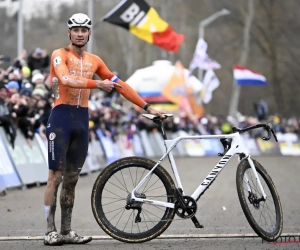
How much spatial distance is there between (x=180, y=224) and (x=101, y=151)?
44.0 feet

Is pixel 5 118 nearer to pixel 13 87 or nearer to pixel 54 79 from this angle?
pixel 13 87

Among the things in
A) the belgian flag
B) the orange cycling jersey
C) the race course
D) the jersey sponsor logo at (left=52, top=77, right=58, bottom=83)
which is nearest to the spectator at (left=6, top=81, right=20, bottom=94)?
the race course

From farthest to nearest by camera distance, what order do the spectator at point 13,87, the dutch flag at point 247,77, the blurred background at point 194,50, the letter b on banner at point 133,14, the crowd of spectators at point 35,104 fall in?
the dutch flag at point 247,77 → the blurred background at point 194,50 → the letter b on banner at point 133,14 → the spectator at point 13,87 → the crowd of spectators at point 35,104

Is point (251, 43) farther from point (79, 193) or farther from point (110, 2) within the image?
point (79, 193)

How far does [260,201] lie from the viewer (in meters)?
8.98

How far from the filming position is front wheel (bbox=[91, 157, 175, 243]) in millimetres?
8891

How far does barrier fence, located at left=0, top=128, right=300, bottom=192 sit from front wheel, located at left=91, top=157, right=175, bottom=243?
6.28 m

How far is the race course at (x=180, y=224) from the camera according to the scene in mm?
8836

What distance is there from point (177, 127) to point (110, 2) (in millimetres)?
25201

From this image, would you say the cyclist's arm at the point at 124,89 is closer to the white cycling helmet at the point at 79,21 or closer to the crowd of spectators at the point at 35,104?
the white cycling helmet at the point at 79,21

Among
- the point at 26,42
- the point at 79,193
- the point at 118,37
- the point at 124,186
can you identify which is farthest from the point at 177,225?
the point at 118,37

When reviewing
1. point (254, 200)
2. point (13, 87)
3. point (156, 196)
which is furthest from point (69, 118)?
point (13, 87)

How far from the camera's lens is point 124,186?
9.02 metres

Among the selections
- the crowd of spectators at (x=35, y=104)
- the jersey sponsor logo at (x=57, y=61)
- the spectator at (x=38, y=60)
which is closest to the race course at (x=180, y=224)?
the crowd of spectators at (x=35, y=104)
